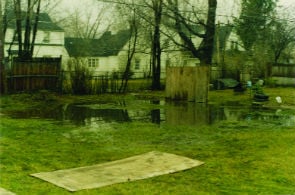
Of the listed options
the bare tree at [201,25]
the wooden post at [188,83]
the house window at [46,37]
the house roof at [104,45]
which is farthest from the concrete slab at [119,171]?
the house window at [46,37]

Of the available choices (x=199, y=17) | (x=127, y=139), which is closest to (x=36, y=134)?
(x=127, y=139)

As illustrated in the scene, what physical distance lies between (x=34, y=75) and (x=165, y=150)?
1358 centimetres

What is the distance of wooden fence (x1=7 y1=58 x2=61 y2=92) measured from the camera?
20438 mm

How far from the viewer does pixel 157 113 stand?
15375mm

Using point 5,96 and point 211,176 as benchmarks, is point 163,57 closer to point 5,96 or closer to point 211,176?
point 5,96

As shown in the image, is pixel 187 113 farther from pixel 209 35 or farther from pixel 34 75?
pixel 209 35

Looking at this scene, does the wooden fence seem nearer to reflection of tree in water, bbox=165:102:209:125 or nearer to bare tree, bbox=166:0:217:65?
reflection of tree in water, bbox=165:102:209:125

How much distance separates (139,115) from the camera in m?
14.8

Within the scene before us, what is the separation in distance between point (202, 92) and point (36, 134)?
1035cm

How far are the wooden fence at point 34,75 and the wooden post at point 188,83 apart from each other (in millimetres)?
5708

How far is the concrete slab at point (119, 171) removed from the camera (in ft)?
21.1

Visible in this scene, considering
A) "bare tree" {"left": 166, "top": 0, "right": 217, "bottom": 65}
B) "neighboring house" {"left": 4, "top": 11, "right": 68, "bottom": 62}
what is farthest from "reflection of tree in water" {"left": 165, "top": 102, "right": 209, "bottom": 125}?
"neighboring house" {"left": 4, "top": 11, "right": 68, "bottom": 62}

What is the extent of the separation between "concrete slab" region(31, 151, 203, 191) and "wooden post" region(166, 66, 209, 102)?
11197mm

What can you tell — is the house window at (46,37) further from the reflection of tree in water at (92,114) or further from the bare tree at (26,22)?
the reflection of tree in water at (92,114)
